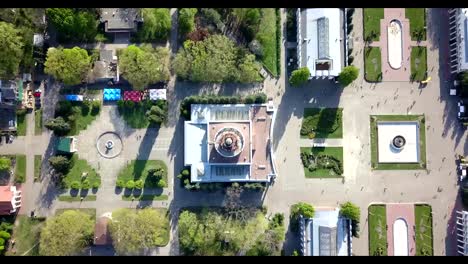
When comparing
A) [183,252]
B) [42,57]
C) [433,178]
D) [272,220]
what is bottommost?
[183,252]

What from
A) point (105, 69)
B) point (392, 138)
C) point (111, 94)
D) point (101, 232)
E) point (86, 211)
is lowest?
point (101, 232)

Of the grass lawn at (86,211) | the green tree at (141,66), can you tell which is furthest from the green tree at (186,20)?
the grass lawn at (86,211)

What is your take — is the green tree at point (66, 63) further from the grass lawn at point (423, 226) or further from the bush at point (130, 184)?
the grass lawn at point (423, 226)

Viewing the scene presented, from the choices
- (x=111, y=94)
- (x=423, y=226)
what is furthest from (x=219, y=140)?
(x=423, y=226)

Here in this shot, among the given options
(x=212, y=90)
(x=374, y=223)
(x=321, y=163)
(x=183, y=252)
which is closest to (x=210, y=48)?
(x=212, y=90)

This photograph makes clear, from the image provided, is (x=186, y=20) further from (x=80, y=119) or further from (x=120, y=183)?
(x=120, y=183)

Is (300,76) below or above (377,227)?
above

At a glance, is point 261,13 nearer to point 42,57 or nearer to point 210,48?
point 210,48
